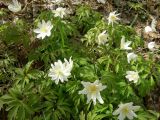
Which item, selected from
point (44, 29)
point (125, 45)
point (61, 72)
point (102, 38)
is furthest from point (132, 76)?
point (44, 29)

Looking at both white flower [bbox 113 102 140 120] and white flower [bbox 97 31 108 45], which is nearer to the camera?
white flower [bbox 113 102 140 120]

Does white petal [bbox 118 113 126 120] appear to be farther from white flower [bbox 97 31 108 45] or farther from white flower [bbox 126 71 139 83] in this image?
white flower [bbox 97 31 108 45]

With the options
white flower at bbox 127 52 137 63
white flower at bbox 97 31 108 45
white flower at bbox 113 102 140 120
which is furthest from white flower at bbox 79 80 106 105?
white flower at bbox 97 31 108 45

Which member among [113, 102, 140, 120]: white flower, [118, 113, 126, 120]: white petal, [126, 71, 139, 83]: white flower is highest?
[126, 71, 139, 83]: white flower

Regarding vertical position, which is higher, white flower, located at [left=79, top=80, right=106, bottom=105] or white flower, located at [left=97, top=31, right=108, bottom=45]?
white flower, located at [left=97, top=31, right=108, bottom=45]

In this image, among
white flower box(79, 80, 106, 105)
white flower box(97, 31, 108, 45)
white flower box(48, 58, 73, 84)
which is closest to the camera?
white flower box(79, 80, 106, 105)

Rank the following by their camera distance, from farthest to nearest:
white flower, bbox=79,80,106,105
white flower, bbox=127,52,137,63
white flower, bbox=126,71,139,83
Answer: white flower, bbox=127,52,137,63 < white flower, bbox=126,71,139,83 < white flower, bbox=79,80,106,105

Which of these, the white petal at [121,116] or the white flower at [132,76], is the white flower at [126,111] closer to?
the white petal at [121,116]

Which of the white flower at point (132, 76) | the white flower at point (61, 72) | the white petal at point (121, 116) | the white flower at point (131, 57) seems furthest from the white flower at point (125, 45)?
the white petal at point (121, 116)
